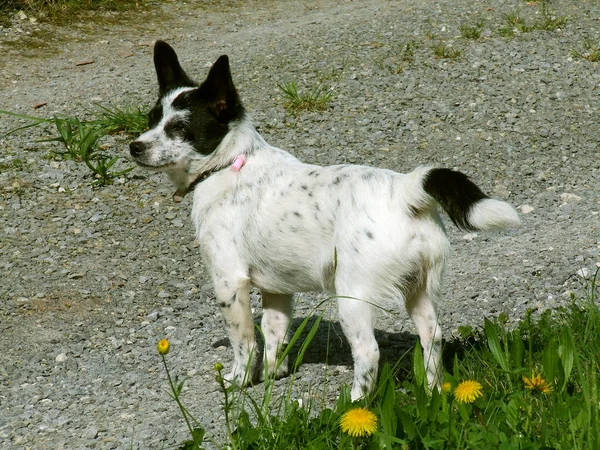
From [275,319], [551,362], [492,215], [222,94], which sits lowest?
[275,319]

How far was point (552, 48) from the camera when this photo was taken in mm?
8570

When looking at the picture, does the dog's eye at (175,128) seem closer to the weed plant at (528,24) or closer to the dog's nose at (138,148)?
the dog's nose at (138,148)

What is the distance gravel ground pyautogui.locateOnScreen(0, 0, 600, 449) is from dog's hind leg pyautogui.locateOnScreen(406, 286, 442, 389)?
1.30 feet

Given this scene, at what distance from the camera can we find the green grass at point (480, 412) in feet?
9.09

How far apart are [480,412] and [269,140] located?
4409 mm

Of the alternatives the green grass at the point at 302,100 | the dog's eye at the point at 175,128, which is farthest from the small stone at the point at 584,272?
the green grass at the point at 302,100

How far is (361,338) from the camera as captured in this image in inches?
139

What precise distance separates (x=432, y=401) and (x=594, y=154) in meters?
4.41

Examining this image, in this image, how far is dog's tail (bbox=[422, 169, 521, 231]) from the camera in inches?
129

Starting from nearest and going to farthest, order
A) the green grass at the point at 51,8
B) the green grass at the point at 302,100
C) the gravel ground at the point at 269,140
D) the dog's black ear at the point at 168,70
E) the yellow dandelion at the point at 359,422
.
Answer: the yellow dandelion at the point at 359,422 → the gravel ground at the point at 269,140 → the dog's black ear at the point at 168,70 → the green grass at the point at 302,100 → the green grass at the point at 51,8

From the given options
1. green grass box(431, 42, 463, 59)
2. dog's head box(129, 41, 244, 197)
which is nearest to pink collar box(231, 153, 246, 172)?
dog's head box(129, 41, 244, 197)

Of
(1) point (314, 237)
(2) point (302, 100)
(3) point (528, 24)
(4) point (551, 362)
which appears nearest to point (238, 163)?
(1) point (314, 237)

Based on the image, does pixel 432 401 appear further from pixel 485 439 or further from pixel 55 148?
pixel 55 148

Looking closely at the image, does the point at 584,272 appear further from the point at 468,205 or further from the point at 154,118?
the point at 154,118
